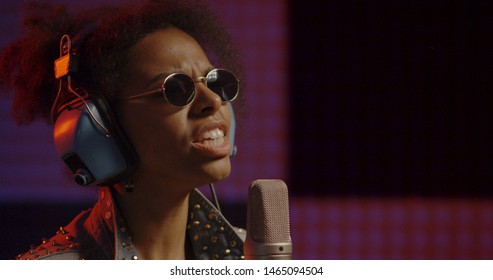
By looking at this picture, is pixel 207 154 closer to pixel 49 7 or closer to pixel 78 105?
pixel 78 105

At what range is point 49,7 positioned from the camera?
1915mm

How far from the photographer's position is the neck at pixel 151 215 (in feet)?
6.09

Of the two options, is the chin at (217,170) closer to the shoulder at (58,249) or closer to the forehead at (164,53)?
the forehead at (164,53)

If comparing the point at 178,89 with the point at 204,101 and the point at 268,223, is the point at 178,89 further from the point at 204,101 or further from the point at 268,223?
the point at 268,223

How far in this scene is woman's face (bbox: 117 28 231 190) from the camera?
1811mm

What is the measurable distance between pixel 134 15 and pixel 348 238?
0.91 metres

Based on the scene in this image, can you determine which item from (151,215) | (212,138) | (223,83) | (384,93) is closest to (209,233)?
(151,215)

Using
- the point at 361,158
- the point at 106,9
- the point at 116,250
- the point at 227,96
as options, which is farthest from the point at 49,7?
the point at 361,158

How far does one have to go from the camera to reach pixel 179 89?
179 cm

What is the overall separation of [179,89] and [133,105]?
130 millimetres

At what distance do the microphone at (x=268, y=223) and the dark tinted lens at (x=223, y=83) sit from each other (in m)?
0.42

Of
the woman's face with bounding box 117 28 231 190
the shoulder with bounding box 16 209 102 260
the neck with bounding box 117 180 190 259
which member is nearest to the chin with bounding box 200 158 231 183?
the woman's face with bounding box 117 28 231 190

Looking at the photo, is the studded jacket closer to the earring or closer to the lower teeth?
the earring

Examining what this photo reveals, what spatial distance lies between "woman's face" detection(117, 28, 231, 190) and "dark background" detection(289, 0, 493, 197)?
42 cm
